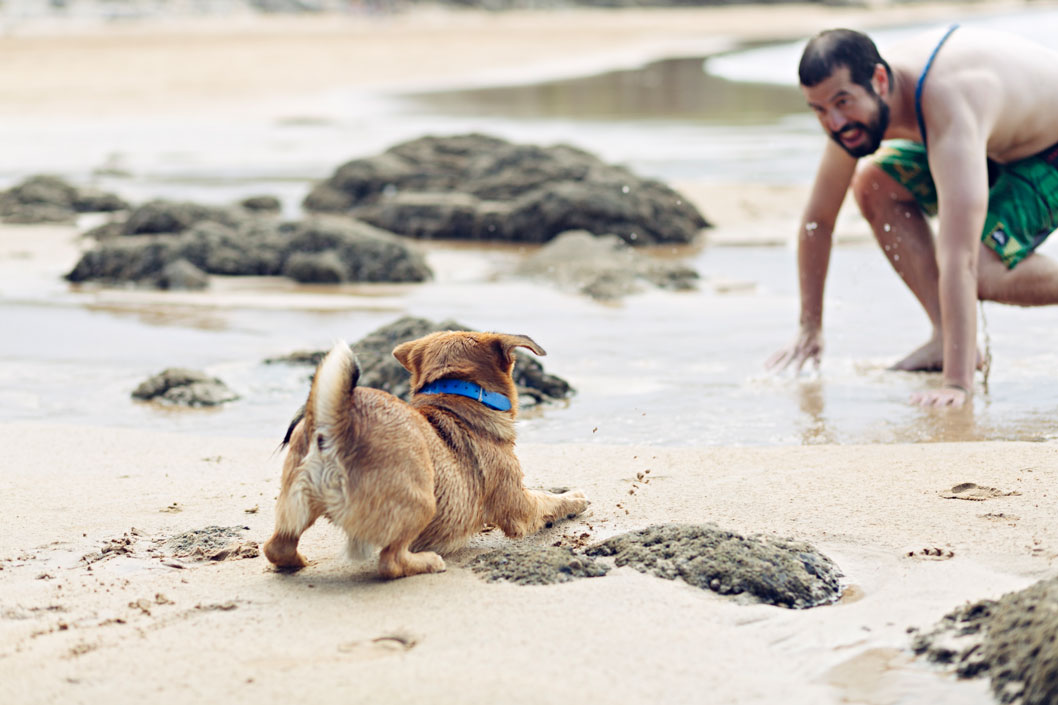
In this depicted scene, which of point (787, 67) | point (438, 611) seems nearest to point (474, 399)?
point (438, 611)

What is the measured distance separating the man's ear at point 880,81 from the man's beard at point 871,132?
0.11 feet

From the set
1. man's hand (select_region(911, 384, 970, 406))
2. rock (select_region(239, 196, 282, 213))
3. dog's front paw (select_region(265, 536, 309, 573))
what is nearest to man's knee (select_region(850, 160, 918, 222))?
man's hand (select_region(911, 384, 970, 406))

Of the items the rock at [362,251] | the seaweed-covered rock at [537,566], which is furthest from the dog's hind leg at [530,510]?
the rock at [362,251]

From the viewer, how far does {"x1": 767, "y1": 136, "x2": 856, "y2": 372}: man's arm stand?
553cm

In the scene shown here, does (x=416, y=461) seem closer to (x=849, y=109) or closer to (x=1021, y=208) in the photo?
(x=849, y=109)

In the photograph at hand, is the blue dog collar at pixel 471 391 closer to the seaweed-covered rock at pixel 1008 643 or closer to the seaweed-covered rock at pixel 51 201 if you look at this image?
the seaweed-covered rock at pixel 1008 643

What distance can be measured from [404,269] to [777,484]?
438 centimetres

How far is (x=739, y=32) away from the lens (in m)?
50.0

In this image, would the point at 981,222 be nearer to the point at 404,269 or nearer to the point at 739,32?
the point at 404,269

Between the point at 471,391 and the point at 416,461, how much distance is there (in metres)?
0.44

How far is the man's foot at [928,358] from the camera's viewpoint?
5.47 metres

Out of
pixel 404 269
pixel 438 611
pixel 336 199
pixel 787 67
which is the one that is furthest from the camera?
pixel 787 67

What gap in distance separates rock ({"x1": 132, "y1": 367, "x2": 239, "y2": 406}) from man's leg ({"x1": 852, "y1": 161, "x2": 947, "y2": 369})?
3041 mm

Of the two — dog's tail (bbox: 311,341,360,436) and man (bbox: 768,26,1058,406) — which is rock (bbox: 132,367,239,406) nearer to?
dog's tail (bbox: 311,341,360,436)
